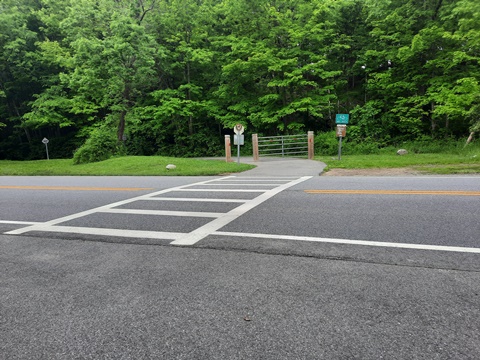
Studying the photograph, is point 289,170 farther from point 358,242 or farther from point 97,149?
point 97,149

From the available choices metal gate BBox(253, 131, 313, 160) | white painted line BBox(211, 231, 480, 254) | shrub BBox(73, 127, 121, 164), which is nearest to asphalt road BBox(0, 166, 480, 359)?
white painted line BBox(211, 231, 480, 254)

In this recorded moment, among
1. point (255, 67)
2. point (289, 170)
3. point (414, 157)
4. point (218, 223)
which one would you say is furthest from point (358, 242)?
point (255, 67)

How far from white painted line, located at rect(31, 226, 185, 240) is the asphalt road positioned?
4cm

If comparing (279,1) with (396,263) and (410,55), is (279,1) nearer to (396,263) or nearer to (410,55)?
(410,55)

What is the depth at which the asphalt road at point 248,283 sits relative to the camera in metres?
2.11

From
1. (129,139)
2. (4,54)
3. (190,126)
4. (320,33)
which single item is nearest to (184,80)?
(190,126)

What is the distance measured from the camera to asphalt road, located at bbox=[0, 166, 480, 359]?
2105mm

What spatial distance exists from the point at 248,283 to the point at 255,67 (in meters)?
21.6

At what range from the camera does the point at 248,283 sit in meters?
2.96

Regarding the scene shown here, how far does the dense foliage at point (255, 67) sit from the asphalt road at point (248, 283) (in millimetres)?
17180

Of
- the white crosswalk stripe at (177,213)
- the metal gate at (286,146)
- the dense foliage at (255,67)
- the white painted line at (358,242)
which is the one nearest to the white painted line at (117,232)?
the white crosswalk stripe at (177,213)

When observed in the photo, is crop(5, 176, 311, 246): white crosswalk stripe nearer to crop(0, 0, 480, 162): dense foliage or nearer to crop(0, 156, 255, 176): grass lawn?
crop(0, 156, 255, 176): grass lawn

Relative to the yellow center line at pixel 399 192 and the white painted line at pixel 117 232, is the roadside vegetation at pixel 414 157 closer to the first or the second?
the yellow center line at pixel 399 192

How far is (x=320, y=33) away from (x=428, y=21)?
22.2 feet
